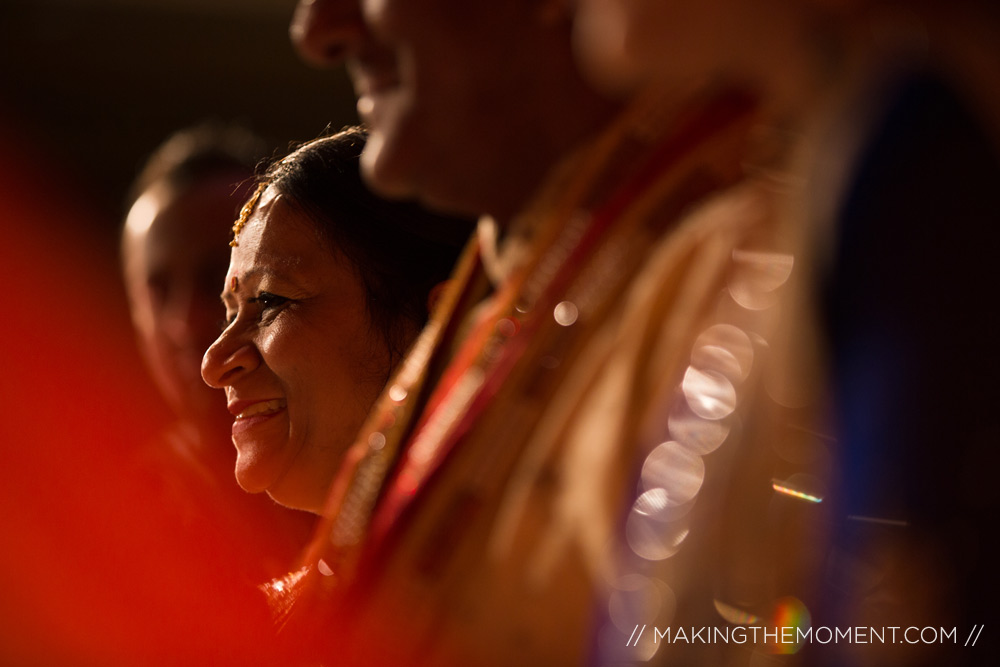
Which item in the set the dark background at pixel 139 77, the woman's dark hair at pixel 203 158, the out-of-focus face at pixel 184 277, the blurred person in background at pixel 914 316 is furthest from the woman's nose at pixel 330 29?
the dark background at pixel 139 77

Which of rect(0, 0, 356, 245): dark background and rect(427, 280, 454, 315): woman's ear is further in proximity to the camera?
rect(0, 0, 356, 245): dark background

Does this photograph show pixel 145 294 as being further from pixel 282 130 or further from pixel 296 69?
pixel 296 69

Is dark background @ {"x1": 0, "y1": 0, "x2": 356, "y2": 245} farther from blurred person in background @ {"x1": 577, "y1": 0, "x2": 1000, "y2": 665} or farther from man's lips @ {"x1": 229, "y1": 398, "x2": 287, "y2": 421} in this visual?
blurred person in background @ {"x1": 577, "y1": 0, "x2": 1000, "y2": 665}

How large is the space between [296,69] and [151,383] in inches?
75.8

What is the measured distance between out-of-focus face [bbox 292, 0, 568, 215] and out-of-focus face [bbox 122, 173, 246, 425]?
812 millimetres

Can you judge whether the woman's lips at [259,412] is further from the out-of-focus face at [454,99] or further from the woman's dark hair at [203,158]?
the woman's dark hair at [203,158]

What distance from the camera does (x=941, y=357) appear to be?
0.50 m

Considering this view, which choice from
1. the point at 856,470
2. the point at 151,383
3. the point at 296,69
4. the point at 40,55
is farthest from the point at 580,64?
the point at 40,55

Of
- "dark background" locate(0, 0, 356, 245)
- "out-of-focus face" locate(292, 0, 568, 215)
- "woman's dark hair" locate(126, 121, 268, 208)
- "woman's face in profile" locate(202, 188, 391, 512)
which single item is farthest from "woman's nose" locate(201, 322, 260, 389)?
"dark background" locate(0, 0, 356, 245)

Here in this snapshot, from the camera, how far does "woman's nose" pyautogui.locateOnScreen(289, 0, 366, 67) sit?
0.87 metres

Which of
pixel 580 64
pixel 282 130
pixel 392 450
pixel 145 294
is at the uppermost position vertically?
pixel 580 64

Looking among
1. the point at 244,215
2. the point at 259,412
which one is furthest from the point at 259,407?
the point at 244,215

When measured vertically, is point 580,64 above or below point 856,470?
above

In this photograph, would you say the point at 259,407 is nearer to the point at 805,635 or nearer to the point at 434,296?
the point at 434,296
